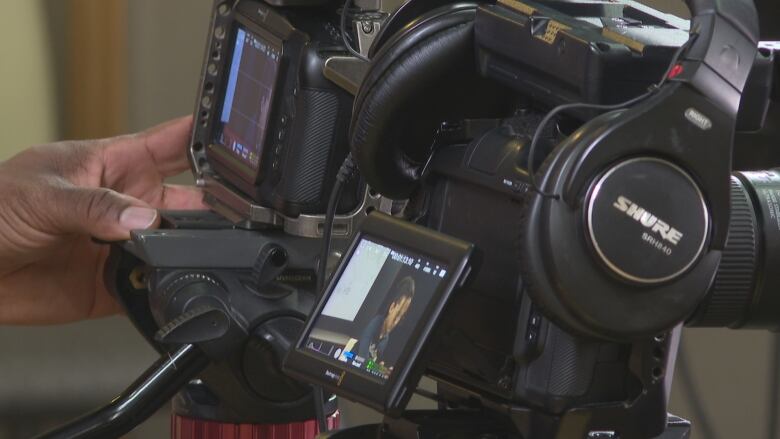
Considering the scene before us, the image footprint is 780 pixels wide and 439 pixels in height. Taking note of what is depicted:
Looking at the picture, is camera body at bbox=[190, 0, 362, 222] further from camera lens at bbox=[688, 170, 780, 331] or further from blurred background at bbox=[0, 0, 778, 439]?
blurred background at bbox=[0, 0, 778, 439]

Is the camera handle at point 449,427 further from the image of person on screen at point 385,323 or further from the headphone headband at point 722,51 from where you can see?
the headphone headband at point 722,51

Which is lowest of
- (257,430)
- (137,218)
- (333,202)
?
(257,430)

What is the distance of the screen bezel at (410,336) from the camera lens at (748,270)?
0.50 ft

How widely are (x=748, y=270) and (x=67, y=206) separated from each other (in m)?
0.77

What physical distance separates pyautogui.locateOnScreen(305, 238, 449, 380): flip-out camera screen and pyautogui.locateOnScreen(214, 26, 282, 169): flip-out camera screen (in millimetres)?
428

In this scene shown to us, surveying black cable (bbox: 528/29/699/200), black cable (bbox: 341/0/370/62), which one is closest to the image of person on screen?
black cable (bbox: 528/29/699/200)

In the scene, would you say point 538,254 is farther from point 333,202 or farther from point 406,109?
point 333,202

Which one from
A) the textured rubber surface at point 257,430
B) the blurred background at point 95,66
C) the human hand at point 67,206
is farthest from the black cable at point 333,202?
the blurred background at point 95,66

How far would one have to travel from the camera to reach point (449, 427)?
2.41ft

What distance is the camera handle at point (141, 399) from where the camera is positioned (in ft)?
3.11

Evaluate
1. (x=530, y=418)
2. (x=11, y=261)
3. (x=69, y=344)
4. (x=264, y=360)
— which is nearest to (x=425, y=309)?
(x=530, y=418)

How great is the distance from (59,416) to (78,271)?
0.72 meters

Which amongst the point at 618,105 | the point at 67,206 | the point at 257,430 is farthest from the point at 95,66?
the point at 618,105

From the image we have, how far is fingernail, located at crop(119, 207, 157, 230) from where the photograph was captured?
120 centimetres
